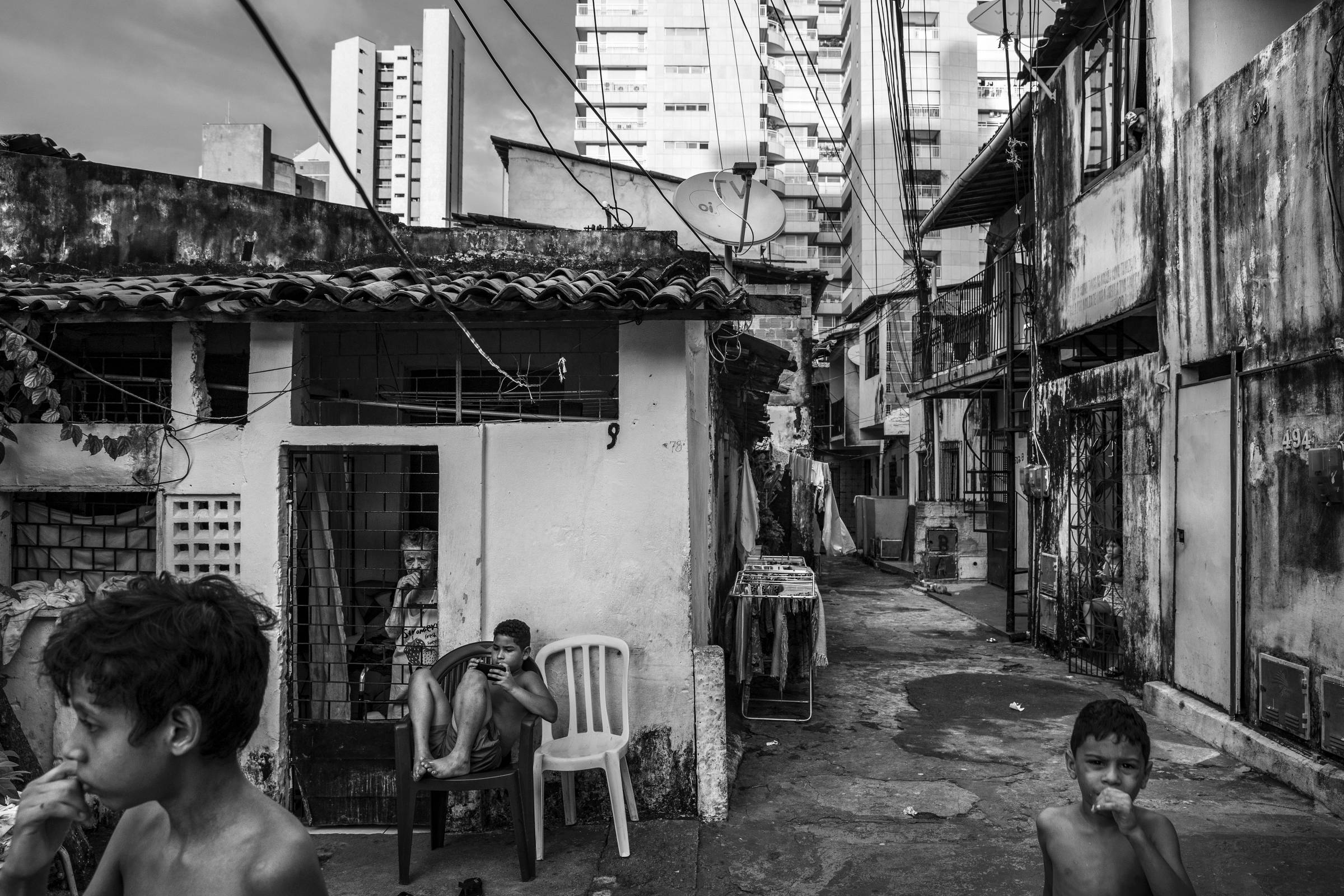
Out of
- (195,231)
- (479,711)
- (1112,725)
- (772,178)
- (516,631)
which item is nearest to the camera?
(1112,725)

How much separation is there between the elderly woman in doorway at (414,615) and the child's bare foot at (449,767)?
3.04 ft

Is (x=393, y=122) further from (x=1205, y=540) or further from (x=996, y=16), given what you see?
(x=1205, y=540)

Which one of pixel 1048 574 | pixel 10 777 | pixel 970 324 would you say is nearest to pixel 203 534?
pixel 10 777

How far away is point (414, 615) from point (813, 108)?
167ft

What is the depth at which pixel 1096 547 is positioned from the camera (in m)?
10.2

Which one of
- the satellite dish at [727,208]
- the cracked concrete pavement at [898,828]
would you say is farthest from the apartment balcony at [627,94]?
the cracked concrete pavement at [898,828]

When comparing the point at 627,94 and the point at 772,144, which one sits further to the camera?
the point at 772,144

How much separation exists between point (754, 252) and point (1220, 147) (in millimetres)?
16459

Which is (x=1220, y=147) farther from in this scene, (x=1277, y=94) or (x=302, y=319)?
(x=302, y=319)

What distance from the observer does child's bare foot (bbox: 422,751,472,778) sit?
479cm

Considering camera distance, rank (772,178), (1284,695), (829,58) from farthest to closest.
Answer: (829,58), (772,178), (1284,695)

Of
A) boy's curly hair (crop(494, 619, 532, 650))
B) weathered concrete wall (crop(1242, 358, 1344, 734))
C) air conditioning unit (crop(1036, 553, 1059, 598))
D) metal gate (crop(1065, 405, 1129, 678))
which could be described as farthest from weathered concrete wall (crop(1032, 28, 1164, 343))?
boy's curly hair (crop(494, 619, 532, 650))

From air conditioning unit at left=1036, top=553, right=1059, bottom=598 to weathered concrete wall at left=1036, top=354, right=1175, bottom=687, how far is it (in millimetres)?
104

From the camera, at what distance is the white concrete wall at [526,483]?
559 centimetres
